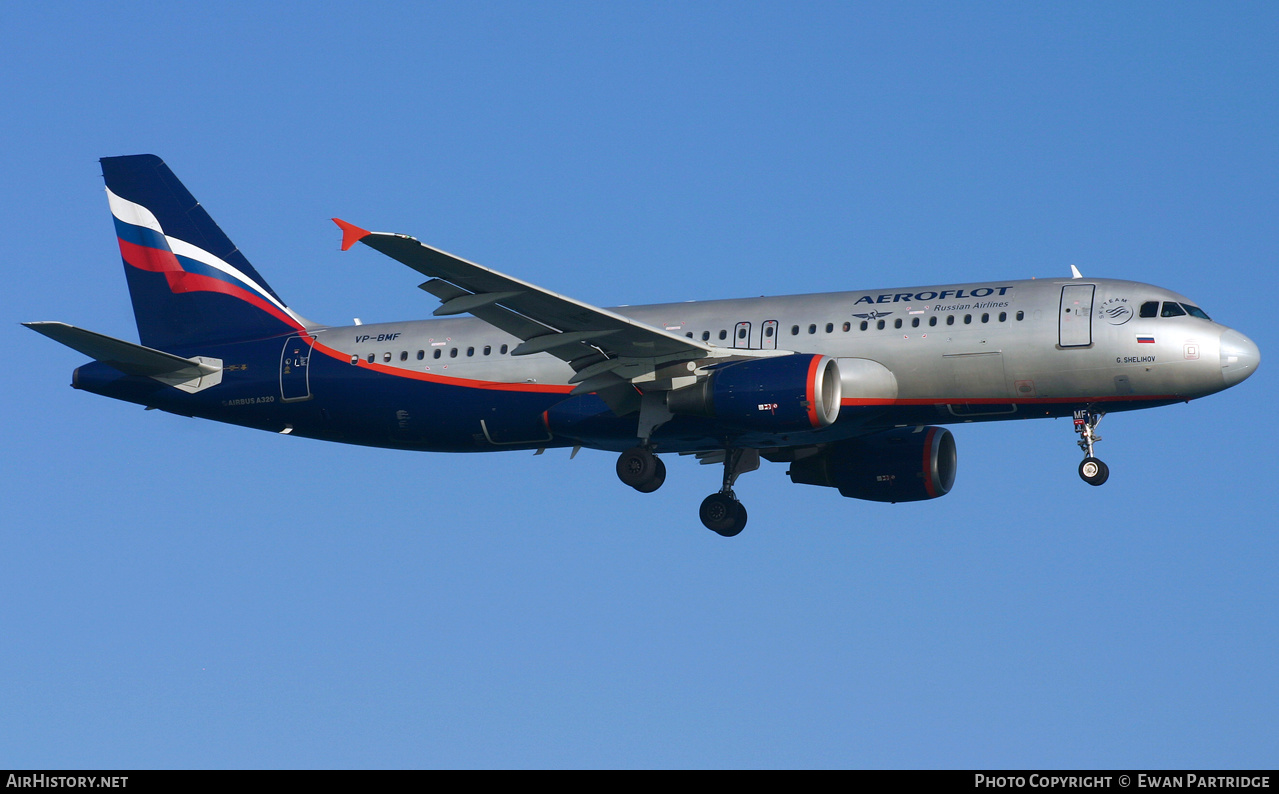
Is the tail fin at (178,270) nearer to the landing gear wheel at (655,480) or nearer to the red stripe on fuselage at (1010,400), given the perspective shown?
the landing gear wheel at (655,480)

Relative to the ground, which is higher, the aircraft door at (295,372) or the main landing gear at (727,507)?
the aircraft door at (295,372)

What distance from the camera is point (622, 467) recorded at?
38156 millimetres

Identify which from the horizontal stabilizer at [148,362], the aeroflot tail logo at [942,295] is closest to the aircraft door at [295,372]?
the horizontal stabilizer at [148,362]

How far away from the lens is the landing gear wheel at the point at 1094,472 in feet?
117

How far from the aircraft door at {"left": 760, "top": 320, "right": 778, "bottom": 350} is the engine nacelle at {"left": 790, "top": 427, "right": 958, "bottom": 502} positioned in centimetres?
564

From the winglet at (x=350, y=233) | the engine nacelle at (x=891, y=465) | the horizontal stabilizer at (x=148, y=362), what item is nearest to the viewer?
the winglet at (x=350, y=233)

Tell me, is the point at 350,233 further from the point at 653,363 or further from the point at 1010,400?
the point at 1010,400

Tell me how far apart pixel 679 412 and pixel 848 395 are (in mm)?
3985

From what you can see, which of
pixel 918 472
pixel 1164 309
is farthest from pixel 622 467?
pixel 1164 309
